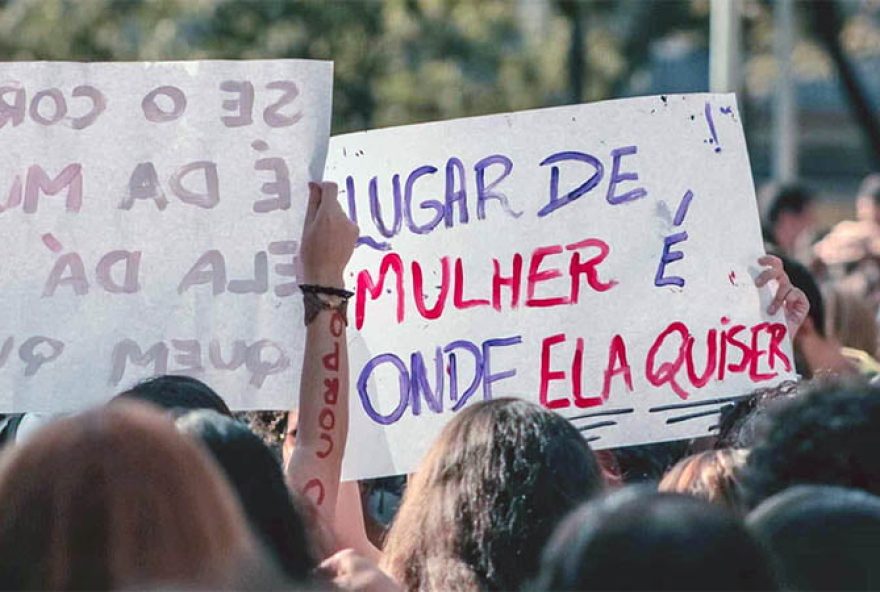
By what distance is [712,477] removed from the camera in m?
2.99

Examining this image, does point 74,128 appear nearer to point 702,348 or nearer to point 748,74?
point 702,348

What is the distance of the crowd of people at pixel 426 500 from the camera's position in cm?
176

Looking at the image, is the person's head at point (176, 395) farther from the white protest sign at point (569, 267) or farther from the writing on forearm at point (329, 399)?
the white protest sign at point (569, 267)

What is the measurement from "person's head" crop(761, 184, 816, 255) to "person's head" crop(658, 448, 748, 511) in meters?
6.65

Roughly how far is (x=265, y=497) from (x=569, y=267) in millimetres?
1770

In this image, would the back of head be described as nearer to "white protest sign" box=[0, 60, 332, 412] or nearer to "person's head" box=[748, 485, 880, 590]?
"person's head" box=[748, 485, 880, 590]

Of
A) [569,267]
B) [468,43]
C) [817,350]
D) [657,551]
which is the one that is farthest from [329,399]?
[468,43]

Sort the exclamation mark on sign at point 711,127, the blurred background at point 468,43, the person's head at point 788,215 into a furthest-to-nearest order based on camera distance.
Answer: the blurred background at point 468,43, the person's head at point 788,215, the exclamation mark on sign at point 711,127

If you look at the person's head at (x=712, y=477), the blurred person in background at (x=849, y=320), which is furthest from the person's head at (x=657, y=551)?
the blurred person in background at (x=849, y=320)

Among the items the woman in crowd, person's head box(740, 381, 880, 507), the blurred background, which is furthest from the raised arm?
the blurred background

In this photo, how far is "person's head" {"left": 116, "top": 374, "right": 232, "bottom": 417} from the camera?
3191mm

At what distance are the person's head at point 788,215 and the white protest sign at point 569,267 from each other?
218 inches

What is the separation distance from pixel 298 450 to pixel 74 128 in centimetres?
92

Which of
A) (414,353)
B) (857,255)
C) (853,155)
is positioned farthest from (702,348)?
(853,155)
